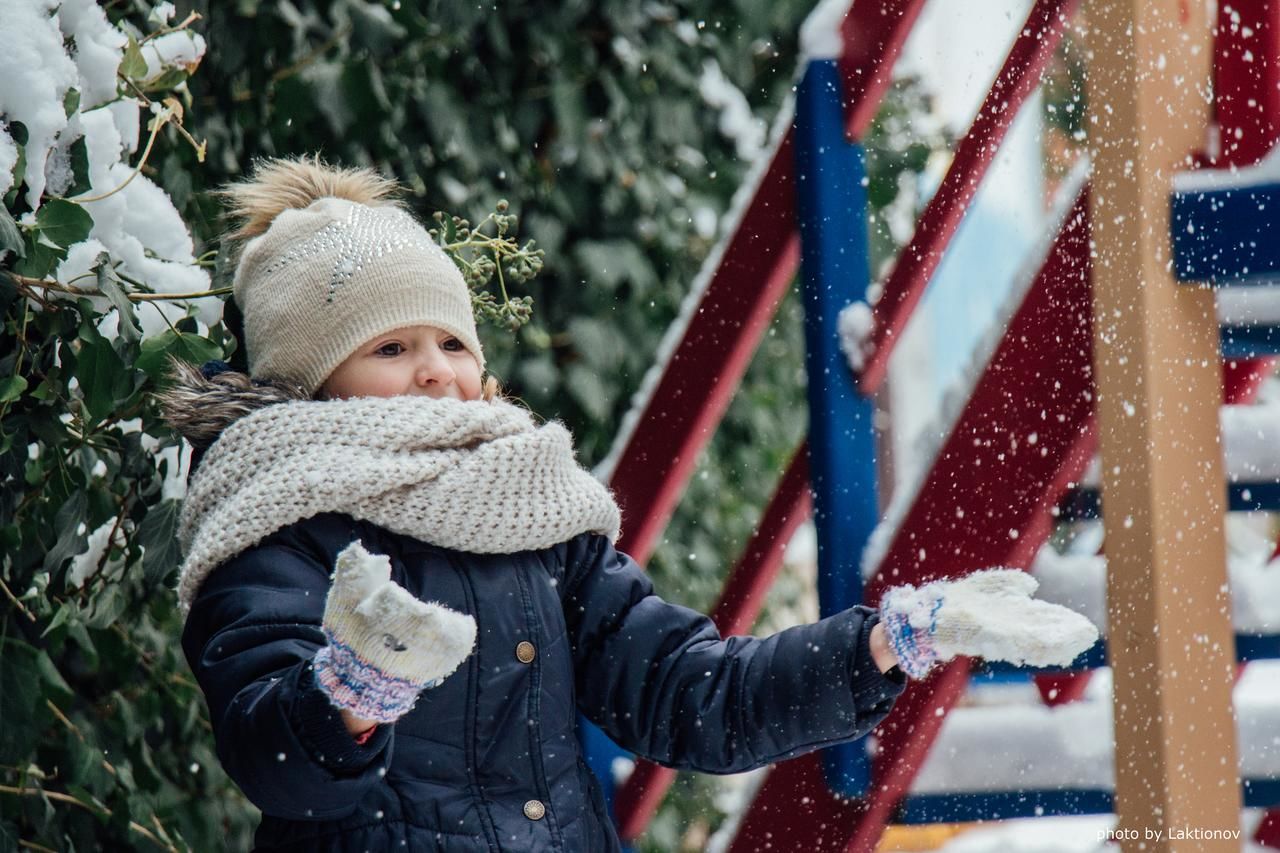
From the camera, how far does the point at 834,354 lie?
204 cm

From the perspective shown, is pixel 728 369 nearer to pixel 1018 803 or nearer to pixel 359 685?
pixel 1018 803

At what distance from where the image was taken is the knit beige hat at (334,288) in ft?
5.27

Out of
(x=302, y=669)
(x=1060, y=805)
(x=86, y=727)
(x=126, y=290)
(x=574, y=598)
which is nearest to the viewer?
(x=302, y=669)

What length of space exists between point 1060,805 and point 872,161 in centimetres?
226

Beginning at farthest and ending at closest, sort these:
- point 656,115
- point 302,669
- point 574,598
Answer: point 656,115
point 574,598
point 302,669

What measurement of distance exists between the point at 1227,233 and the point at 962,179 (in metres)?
0.34

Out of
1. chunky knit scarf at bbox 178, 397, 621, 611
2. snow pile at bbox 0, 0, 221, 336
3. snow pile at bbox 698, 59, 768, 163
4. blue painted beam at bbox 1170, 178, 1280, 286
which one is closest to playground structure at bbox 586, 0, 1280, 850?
blue painted beam at bbox 1170, 178, 1280, 286

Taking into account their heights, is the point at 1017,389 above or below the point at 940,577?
above

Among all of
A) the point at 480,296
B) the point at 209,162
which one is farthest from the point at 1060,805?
the point at 209,162

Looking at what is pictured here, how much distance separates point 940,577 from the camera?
76.1 inches

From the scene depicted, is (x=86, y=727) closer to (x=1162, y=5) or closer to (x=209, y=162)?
(x=209, y=162)

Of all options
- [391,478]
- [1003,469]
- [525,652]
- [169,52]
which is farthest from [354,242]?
[1003,469]

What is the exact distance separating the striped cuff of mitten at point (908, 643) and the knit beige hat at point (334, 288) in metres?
0.52

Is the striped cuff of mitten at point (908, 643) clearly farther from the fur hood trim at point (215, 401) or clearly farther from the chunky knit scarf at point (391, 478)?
the fur hood trim at point (215, 401)
